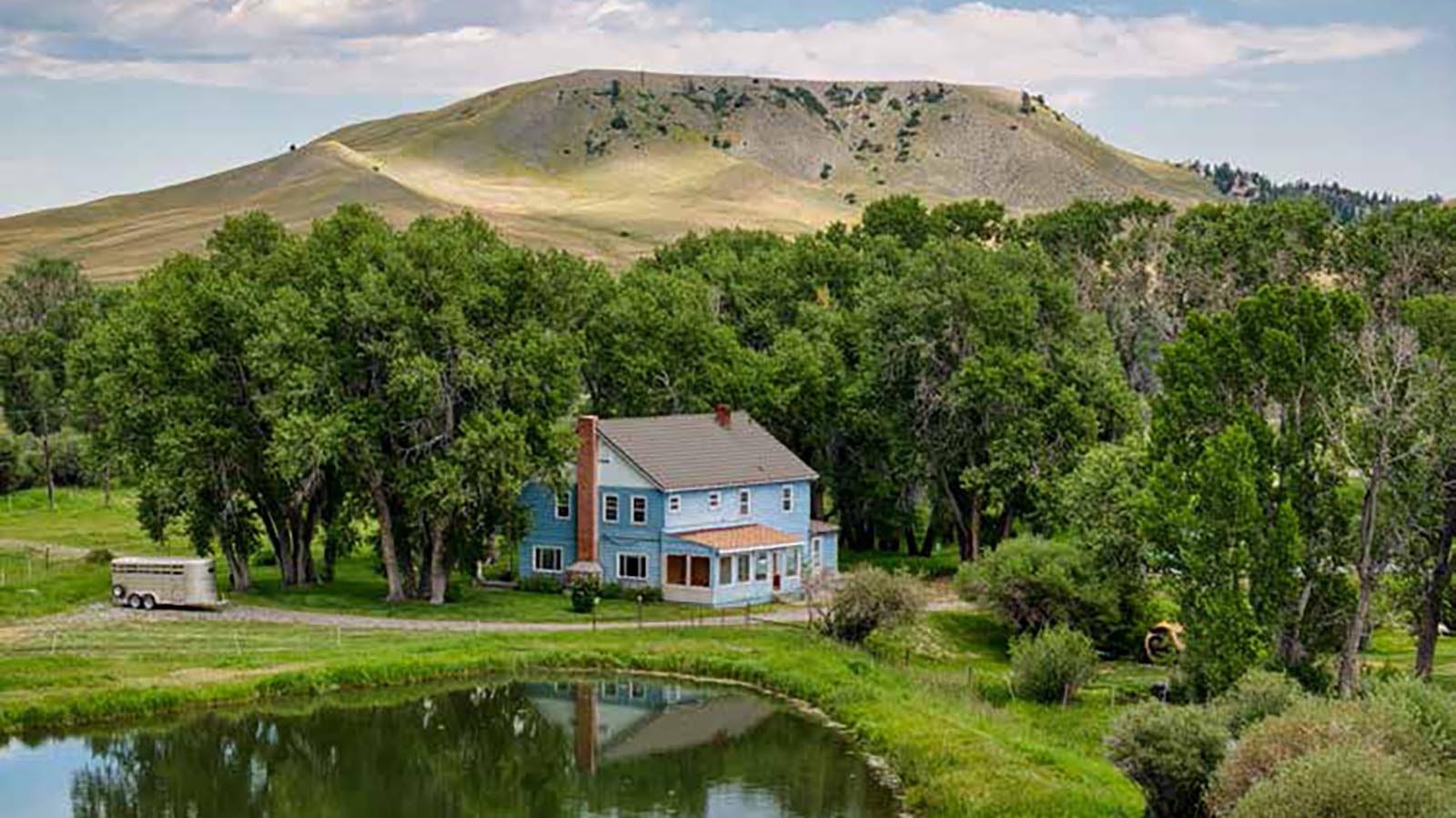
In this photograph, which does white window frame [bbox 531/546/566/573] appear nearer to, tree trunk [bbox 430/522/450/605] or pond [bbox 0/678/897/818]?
tree trunk [bbox 430/522/450/605]

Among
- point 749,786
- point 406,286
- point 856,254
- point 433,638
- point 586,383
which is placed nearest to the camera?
point 749,786

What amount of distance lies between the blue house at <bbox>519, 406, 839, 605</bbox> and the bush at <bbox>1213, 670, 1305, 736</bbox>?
92.0 feet

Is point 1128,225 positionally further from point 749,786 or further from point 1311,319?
point 749,786

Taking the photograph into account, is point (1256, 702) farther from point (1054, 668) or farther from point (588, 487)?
point (588, 487)

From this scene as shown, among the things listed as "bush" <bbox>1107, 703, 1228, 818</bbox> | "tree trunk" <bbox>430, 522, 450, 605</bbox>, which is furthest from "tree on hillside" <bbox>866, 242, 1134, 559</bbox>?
"bush" <bbox>1107, 703, 1228, 818</bbox>

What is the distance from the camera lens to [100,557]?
66875mm

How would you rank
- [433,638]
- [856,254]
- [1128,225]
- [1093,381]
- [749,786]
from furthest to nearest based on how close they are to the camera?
[1128,225]
[856,254]
[1093,381]
[433,638]
[749,786]

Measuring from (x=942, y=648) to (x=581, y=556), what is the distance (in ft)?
54.9

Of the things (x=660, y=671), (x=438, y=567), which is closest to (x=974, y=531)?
(x=438, y=567)

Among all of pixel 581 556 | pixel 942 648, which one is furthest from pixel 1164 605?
pixel 581 556

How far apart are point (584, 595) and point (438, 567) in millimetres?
5338

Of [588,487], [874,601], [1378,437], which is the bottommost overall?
[874,601]

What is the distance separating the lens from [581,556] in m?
65.4

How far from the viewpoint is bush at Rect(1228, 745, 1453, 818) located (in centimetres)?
2420
